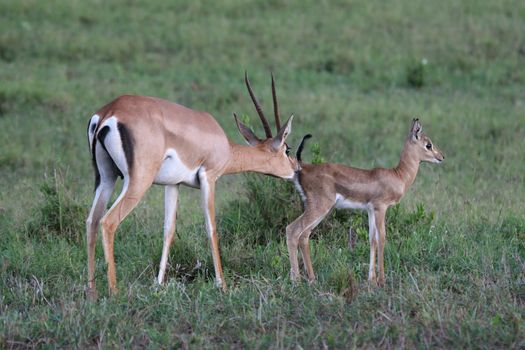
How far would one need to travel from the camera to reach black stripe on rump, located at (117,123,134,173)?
5.37 m

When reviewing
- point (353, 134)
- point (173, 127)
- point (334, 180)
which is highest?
point (173, 127)

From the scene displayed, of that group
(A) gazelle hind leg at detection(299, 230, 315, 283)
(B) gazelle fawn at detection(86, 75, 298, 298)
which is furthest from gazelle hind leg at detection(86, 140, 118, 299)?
(A) gazelle hind leg at detection(299, 230, 315, 283)

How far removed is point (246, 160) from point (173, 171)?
2.15ft

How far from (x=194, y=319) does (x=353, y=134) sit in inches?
213

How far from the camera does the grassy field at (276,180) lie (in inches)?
186

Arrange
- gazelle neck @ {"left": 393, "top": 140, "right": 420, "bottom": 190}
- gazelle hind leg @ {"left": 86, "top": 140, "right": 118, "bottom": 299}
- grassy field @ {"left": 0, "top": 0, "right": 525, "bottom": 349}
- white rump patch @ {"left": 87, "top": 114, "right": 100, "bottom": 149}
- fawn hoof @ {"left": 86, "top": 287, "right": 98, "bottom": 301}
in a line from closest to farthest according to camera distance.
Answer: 1. grassy field @ {"left": 0, "top": 0, "right": 525, "bottom": 349}
2. fawn hoof @ {"left": 86, "top": 287, "right": 98, "bottom": 301}
3. white rump patch @ {"left": 87, "top": 114, "right": 100, "bottom": 149}
4. gazelle hind leg @ {"left": 86, "top": 140, "right": 118, "bottom": 299}
5. gazelle neck @ {"left": 393, "top": 140, "right": 420, "bottom": 190}

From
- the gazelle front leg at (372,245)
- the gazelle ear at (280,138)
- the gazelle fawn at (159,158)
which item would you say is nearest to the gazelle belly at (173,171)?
the gazelle fawn at (159,158)

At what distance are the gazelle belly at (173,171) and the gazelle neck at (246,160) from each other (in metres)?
0.34

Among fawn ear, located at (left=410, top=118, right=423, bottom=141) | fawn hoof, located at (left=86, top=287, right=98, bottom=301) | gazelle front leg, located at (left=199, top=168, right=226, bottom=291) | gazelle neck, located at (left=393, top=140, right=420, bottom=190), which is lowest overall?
fawn hoof, located at (left=86, top=287, right=98, bottom=301)

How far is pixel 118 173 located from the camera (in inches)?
227

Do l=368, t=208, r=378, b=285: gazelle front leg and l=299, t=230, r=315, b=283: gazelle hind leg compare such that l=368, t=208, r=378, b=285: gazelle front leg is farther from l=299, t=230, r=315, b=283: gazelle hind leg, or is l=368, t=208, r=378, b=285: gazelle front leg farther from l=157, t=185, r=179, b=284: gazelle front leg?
l=157, t=185, r=179, b=284: gazelle front leg

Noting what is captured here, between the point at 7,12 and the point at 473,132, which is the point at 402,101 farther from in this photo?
the point at 7,12

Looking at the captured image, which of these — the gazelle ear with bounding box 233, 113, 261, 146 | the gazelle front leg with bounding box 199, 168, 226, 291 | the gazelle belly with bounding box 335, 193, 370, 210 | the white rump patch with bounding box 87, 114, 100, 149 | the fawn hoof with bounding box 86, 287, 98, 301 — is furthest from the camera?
the gazelle ear with bounding box 233, 113, 261, 146

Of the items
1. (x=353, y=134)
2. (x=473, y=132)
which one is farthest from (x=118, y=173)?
(x=473, y=132)
